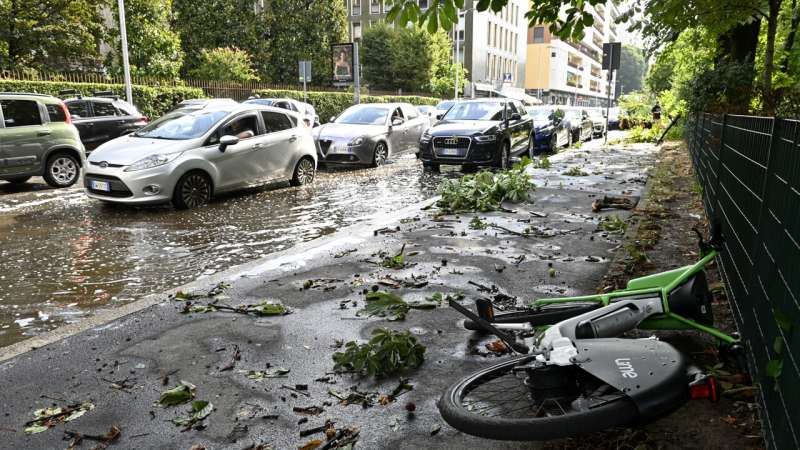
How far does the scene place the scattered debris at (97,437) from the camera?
2.99 meters

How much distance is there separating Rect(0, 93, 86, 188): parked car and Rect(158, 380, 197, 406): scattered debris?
10.5 metres

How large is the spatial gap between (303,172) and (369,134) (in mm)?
3564

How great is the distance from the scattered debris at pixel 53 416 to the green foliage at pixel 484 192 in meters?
6.34

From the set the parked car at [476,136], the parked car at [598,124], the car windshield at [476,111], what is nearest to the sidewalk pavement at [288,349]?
the parked car at [476,136]

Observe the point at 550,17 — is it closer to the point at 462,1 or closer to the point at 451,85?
the point at 462,1

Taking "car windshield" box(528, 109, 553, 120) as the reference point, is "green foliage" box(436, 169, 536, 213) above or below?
below

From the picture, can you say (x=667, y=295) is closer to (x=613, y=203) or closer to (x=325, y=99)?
(x=613, y=203)

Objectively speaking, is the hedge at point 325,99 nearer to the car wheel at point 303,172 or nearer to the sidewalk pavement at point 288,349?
the car wheel at point 303,172

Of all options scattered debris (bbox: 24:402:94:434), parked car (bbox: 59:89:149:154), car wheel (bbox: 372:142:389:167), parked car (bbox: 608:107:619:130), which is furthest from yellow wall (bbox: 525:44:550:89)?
scattered debris (bbox: 24:402:94:434)

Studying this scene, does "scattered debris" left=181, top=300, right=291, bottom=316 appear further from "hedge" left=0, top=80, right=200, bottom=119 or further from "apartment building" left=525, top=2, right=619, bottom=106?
"apartment building" left=525, top=2, right=619, bottom=106

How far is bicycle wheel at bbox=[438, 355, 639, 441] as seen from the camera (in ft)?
7.93

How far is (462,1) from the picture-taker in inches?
205

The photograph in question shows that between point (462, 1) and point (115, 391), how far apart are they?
3881 millimetres

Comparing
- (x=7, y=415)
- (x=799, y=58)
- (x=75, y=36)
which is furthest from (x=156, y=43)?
(x=7, y=415)
